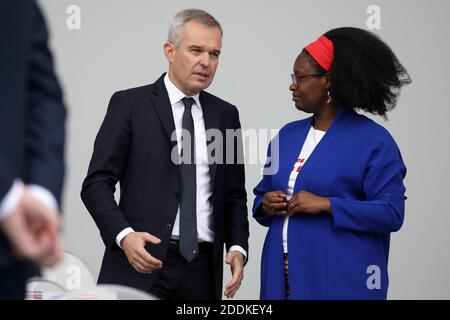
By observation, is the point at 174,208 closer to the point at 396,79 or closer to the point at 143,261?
the point at 143,261

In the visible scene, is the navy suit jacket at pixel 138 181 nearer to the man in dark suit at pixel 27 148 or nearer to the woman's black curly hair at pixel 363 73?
the woman's black curly hair at pixel 363 73

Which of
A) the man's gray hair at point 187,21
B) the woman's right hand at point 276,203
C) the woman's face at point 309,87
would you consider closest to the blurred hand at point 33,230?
the woman's right hand at point 276,203

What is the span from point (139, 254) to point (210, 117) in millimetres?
623

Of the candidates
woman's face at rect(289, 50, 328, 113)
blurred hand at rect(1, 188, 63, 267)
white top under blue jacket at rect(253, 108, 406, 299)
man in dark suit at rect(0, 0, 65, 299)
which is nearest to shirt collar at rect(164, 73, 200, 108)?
woman's face at rect(289, 50, 328, 113)

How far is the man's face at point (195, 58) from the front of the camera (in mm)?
2908

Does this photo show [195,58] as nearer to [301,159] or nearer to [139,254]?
[301,159]

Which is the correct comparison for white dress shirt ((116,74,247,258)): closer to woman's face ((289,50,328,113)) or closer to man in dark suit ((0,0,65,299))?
woman's face ((289,50,328,113))

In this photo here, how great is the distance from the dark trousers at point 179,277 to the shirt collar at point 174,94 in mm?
528

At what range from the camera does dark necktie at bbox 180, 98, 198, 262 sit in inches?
109

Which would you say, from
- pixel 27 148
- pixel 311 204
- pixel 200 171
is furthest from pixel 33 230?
pixel 200 171

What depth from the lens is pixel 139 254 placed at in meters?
2.59

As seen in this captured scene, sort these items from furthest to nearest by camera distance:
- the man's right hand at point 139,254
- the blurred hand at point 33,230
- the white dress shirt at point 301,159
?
1. the white dress shirt at point 301,159
2. the man's right hand at point 139,254
3. the blurred hand at point 33,230
